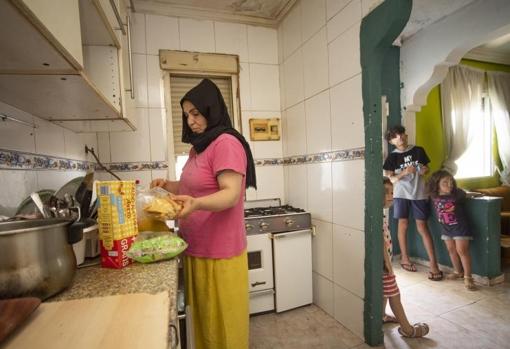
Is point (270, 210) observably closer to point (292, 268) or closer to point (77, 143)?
point (292, 268)

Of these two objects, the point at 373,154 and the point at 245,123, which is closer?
the point at 373,154

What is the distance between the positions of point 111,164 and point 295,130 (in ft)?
4.92

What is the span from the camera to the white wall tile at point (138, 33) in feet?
6.35

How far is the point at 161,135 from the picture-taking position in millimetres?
2029

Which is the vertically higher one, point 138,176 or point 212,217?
point 138,176

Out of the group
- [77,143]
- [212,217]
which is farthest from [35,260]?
[77,143]

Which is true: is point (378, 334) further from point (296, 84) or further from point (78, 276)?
point (296, 84)

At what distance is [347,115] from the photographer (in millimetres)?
1514

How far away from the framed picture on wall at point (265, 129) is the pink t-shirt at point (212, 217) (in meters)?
1.22

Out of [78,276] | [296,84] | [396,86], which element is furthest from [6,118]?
[396,86]

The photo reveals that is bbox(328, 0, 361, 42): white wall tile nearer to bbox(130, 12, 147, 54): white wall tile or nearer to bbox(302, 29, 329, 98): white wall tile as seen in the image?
bbox(302, 29, 329, 98): white wall tile

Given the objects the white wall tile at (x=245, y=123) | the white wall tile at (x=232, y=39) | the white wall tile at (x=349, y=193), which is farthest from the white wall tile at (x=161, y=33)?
the white wall tile at (x=349, y=193)

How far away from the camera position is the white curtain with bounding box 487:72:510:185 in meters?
3.61

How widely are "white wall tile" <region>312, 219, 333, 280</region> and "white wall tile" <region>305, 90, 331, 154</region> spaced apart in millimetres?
552
